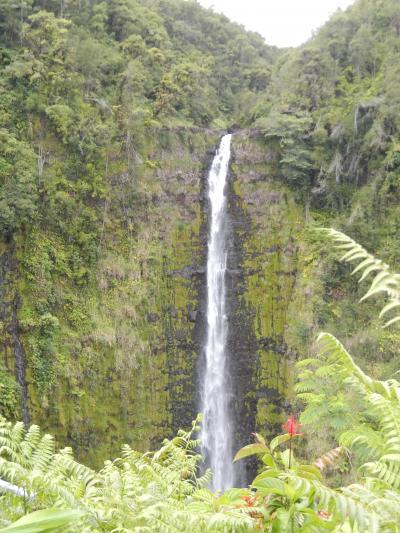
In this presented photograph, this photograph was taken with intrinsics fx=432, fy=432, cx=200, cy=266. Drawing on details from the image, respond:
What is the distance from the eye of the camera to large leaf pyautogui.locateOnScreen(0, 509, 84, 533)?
4.76 ft

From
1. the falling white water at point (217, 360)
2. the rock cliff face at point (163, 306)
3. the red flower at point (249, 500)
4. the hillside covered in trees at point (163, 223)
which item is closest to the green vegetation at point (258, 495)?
the red flower at point (249, 500)

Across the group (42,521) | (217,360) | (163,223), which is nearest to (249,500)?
(42,521)

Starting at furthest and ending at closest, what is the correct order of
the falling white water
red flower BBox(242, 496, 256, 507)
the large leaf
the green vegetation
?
1. the falling white water
2. red flower BBox(242, 496, 256, 507)
3. the green vegetation
4. the large leaf

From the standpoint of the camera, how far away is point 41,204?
16156mm

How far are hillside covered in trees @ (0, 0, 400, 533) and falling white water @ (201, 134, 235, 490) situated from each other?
0.41m

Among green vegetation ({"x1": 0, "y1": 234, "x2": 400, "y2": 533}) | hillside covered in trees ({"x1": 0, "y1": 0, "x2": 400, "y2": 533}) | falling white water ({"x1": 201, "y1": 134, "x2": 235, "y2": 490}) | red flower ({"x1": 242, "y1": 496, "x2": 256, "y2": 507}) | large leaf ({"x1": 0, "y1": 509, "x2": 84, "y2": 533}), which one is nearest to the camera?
large leaf ({"x1": 0, "y1": 509, "x2": 84, "y2": 533})

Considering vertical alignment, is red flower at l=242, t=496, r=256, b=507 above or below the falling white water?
above

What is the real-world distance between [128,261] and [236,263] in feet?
15.7

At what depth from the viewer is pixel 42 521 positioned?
1.49 metres

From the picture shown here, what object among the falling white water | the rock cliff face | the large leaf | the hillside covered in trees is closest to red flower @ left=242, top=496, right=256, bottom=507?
the large leaf

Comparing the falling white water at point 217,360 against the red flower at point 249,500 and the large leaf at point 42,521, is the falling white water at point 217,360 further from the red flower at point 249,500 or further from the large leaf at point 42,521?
the large leaf at point 42,521

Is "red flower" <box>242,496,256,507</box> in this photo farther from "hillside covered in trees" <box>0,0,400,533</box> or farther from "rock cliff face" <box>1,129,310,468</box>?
"rock cliff face" <box>1,129,310,468</box>

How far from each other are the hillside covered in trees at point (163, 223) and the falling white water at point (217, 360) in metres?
0.41

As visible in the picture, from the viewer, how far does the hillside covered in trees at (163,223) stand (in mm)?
15125
